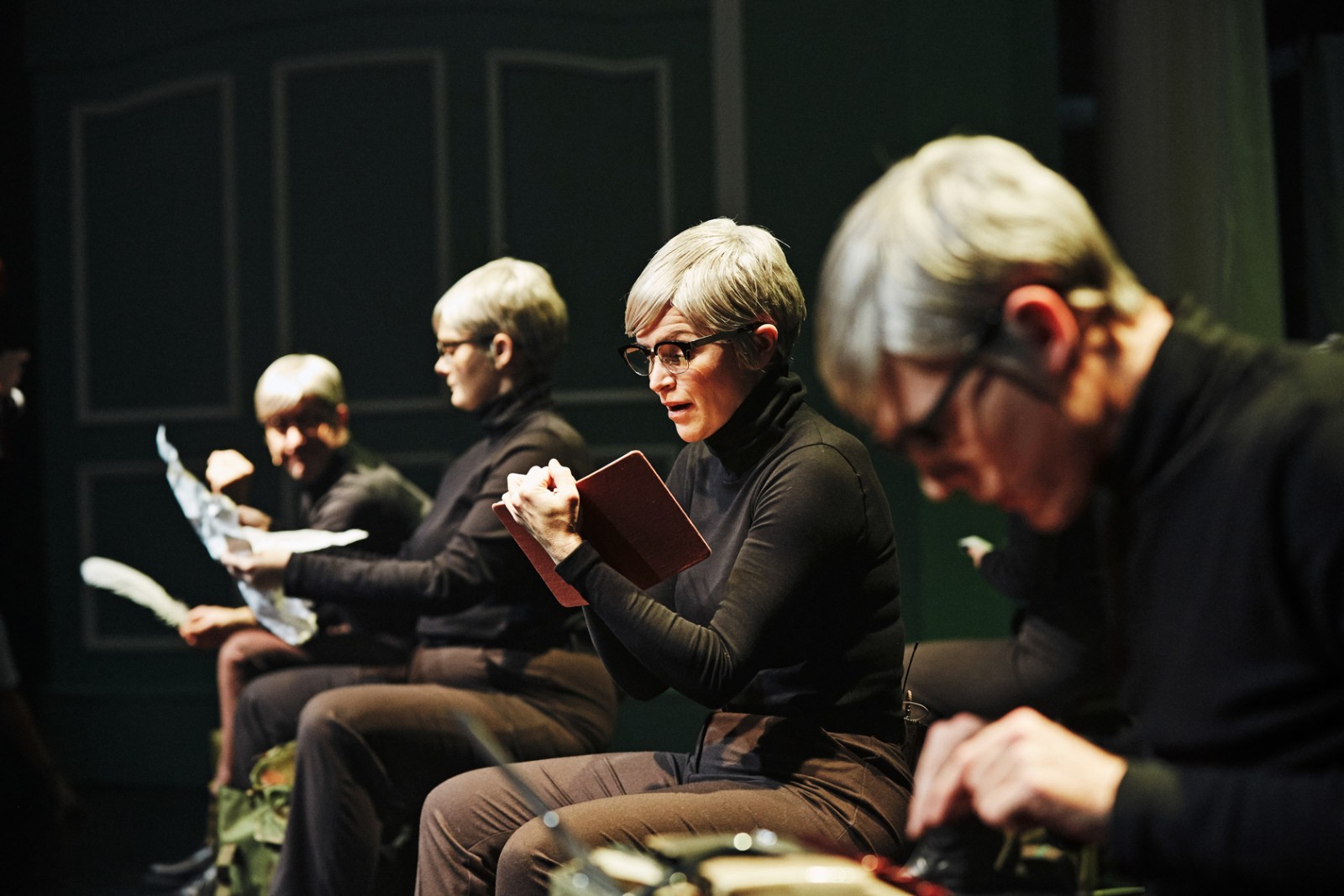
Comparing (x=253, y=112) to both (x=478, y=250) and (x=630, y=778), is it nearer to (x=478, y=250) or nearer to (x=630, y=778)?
(x=478, y=250)

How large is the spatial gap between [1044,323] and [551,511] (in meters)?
0.94

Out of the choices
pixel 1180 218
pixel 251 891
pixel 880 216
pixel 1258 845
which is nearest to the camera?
pixel 1258 845

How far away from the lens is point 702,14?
420 cm

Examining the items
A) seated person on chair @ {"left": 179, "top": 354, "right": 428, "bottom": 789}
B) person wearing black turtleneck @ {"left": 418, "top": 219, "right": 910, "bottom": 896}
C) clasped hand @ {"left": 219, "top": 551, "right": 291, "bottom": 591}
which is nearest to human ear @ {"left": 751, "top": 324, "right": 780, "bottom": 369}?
person wearing black turtleneck @ {"left": 418, "top": 219, "right": 910, "bottom": 896}

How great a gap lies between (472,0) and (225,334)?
154 centimetres

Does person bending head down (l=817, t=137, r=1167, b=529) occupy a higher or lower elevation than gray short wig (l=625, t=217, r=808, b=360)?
lower

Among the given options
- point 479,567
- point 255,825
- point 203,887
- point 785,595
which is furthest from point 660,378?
point 203,887

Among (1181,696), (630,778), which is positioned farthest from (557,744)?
(1181,696)

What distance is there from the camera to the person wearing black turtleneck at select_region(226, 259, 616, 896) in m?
2.35

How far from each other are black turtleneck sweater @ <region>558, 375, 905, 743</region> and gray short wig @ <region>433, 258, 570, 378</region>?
94 cm

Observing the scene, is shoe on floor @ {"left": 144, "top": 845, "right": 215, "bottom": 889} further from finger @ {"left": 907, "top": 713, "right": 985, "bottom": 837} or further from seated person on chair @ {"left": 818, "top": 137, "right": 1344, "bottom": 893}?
seated person on chair @ {"left": 818, "top": 137, "right": 1344, "bottom": 893}

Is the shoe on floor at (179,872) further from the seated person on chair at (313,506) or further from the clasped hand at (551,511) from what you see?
the clasped hand at (551,511)

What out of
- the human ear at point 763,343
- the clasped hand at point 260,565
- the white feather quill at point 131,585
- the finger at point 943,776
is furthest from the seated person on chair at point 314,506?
the finger at point 943,776

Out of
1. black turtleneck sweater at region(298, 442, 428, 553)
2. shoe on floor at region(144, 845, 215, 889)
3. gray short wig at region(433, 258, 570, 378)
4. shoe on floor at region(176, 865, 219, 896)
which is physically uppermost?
gray short wig at region(433, 258, 570, 378)
